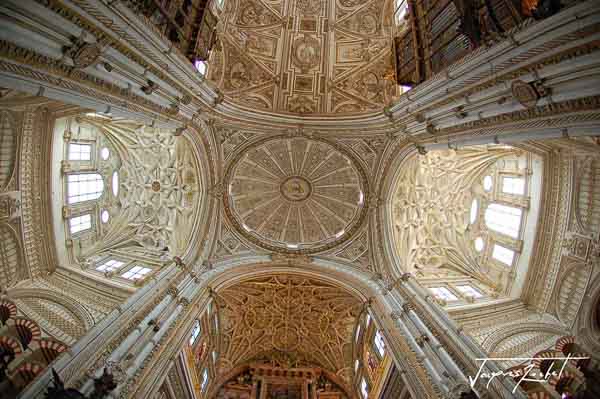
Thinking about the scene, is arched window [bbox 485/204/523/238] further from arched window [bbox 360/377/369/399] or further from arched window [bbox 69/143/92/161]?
arched window [bbox 69/143/92/161]

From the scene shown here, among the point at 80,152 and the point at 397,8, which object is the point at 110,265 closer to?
the point at 80,152

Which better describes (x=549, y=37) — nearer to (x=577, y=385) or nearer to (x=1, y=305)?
(x=577, y=385)

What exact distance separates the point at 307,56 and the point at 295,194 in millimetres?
9217

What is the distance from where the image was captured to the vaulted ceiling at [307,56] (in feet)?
62.0

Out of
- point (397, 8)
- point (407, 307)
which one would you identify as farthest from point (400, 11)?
point (407, 307)

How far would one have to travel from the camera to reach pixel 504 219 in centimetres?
1636

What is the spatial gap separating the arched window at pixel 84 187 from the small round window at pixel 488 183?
22.1 metres

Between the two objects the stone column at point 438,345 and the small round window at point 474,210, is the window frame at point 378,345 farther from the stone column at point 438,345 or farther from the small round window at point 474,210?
the small round window at point 474,210

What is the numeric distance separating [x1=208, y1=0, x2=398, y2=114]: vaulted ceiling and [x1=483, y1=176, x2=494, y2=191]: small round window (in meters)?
7.38

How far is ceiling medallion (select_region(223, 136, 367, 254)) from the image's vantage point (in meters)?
20.4

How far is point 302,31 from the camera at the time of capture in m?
19.8

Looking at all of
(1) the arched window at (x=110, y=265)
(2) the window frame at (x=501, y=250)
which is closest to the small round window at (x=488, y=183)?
(2) the window frame at (x=501, y=250)

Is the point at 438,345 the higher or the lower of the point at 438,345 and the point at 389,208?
the lower

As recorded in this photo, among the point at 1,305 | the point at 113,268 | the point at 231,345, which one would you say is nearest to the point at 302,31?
the point at 113,268
